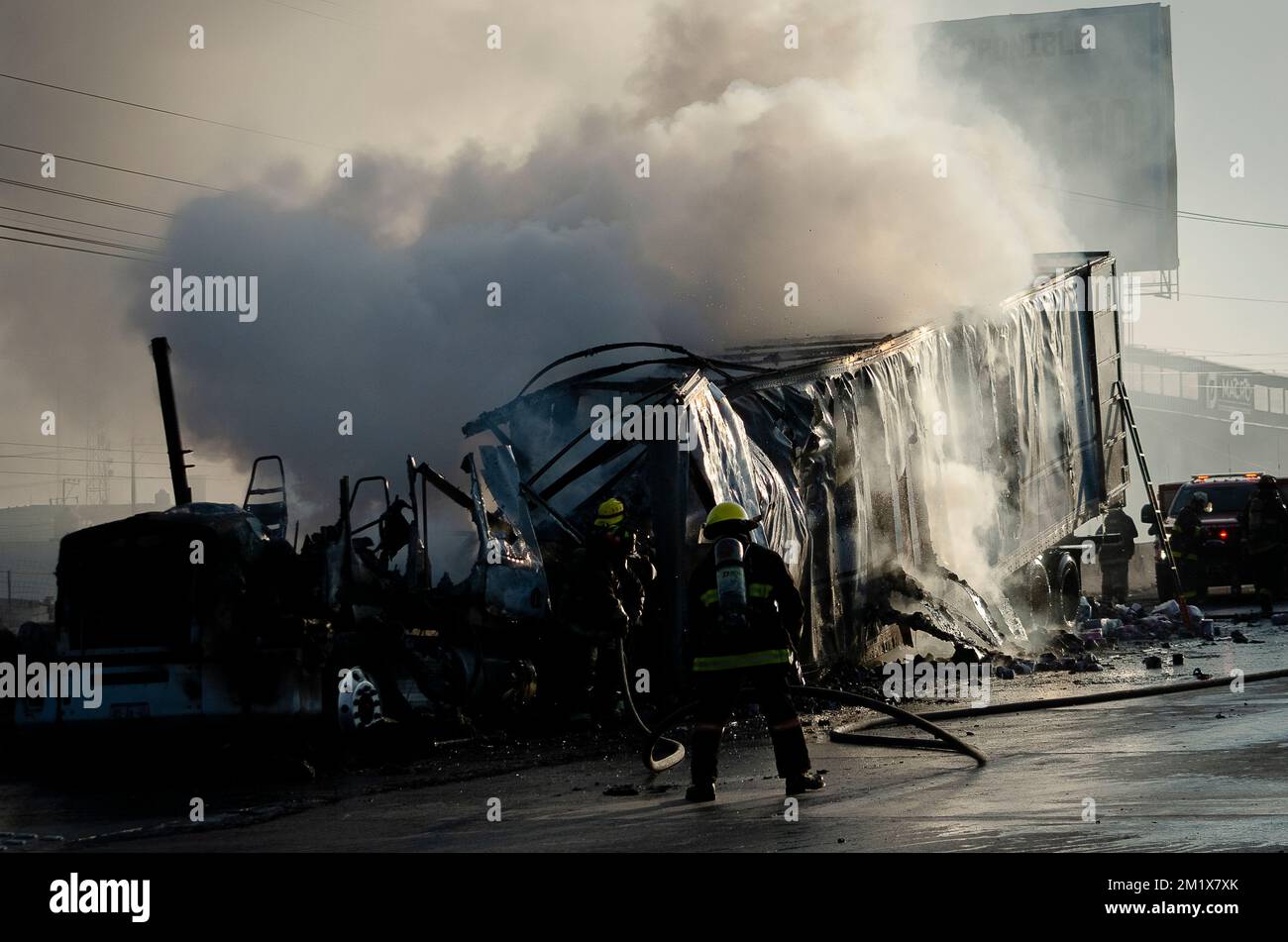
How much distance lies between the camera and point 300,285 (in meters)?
18.7

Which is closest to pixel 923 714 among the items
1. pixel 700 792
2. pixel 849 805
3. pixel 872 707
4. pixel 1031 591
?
pixel 872 707

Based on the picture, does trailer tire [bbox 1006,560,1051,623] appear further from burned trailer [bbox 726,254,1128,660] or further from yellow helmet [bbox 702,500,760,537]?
yellow helmet [bbox 702,500,760,537]

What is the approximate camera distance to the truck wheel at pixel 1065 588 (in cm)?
2000

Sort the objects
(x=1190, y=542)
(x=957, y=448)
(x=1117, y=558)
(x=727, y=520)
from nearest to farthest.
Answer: (x=727, y=520) → (x=957, y=448) → (x=1190, y=542) → (x=1117, y=558)

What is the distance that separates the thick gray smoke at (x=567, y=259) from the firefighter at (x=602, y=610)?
13.4 feet

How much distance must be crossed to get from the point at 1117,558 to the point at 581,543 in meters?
14.6

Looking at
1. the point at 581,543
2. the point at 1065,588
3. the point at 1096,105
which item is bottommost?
the point at 1065,588

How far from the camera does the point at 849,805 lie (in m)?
8.40

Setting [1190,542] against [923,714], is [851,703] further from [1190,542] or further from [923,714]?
[1190,542]

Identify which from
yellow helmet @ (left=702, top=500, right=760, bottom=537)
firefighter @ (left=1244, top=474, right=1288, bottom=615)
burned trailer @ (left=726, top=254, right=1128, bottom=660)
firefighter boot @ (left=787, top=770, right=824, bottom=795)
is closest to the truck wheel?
burned trailer @ (left=726, top=254, right=1128, bottom=660)

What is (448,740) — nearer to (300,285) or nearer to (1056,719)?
(1056,719)

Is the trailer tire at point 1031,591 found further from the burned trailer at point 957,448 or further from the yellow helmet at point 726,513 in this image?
the yellow helmet at point 726,513
